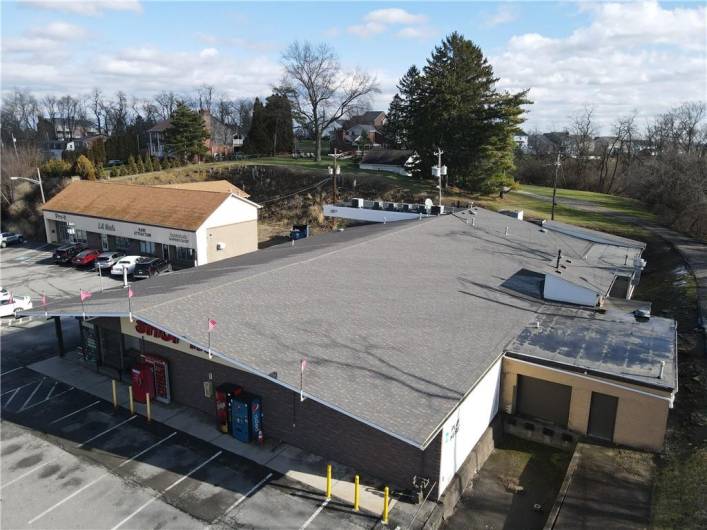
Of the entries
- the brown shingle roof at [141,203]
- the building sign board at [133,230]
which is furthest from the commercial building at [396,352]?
the brown shingle roof at [141,203]

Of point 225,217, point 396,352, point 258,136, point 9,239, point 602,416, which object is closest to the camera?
point 396,352

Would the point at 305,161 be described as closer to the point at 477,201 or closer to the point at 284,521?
the point at 477,201

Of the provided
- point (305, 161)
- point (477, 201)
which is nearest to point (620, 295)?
point (477, 201)

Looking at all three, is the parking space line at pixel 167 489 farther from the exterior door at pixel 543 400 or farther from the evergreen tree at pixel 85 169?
the evergreen tree at pixel 85 169

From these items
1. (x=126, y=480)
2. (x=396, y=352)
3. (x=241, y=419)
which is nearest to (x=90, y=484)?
(x=126, y=480)

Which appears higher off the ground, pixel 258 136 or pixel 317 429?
pixel 258 136

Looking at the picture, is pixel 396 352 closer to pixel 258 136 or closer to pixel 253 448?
pixel 253 448
